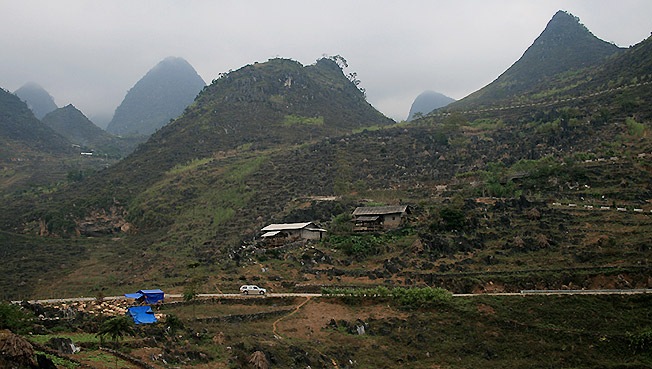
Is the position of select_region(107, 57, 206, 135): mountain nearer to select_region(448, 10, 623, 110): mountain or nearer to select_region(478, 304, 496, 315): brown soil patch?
select_region(448, 10, 623, 110): mountain

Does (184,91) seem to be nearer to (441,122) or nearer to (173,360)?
(441,122)

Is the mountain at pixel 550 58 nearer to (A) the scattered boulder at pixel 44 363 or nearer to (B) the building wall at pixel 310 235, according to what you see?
(B) the building wall at pixel 310 235

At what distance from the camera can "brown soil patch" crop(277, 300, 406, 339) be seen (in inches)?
868

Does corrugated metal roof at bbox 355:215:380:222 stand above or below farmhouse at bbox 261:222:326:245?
above

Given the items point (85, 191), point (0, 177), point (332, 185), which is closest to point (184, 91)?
point (0, 177)

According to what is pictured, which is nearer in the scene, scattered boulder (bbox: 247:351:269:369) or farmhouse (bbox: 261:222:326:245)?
scattered boulder (bbox: 247:351:269:369)

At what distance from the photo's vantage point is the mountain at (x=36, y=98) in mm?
179538

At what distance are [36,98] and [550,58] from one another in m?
195

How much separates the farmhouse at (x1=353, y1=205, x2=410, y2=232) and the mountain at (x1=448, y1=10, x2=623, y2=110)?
72.6 metres

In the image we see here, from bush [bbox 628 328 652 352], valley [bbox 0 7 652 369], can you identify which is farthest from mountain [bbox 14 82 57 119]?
bush [bbox 628 328 652 352]

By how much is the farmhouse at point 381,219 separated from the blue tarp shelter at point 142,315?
22.4 metres

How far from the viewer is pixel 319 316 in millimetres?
24266

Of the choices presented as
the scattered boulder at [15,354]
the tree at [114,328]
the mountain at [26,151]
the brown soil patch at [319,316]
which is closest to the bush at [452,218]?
the brown soil patch at [319,316]

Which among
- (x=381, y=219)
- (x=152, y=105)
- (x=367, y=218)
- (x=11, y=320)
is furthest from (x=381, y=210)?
(x=152, y=105)
